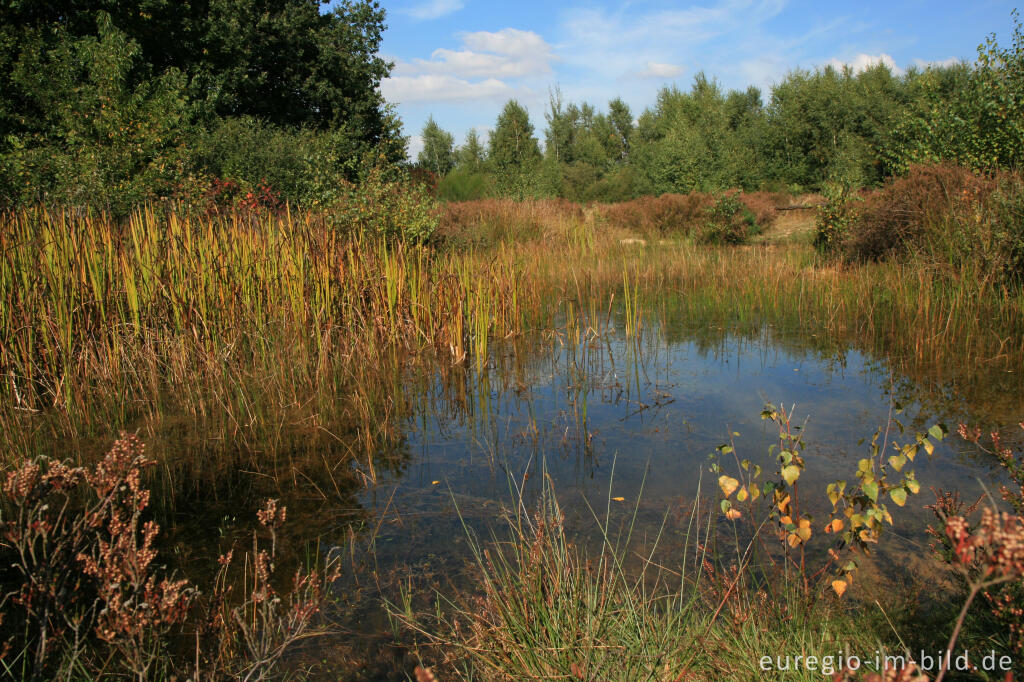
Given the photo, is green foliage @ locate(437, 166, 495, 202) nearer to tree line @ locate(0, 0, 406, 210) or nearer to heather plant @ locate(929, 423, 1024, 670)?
tree line @ locate(0, 0, 406, 210)

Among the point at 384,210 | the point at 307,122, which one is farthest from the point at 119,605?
the point at 307,122

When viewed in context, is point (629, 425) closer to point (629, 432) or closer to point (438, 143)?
point (629, 432)

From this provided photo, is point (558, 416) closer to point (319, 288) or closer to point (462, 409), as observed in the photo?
point (462, 409)

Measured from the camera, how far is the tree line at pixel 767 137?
12.2m

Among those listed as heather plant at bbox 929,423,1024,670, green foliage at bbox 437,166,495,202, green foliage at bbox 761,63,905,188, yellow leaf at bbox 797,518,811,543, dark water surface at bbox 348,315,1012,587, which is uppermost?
green foliage at bbox 761,63,905,188

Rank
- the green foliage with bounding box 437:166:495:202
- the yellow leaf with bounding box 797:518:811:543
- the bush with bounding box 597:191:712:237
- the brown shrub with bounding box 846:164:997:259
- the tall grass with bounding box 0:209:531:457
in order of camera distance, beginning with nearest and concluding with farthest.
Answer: the yellow leaf with bounding box 797:518:811:543, the tall grass with bounding box 0:209:531:457, the brown shrub with bounding box 846:164:997:259, the bush with bounding box 597:191:712:237, the green foliage with bounding box 437:166:495:202

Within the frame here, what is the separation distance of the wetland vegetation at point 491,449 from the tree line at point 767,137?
9.38ft

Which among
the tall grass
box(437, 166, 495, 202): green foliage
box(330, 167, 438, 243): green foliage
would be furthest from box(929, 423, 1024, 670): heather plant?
box(437, 166, 495, 202): green foliage

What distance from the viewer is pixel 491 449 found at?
3.84 meters

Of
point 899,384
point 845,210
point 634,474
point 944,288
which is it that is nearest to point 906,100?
point 845,210

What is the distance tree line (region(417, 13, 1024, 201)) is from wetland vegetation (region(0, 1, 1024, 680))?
9.38 ft

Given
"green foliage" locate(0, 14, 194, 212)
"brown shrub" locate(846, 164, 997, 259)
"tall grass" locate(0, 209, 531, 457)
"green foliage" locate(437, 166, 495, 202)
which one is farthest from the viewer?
"green foliage" locate(437, 166, 495, 202)

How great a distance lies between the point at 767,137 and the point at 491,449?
33.3 meters

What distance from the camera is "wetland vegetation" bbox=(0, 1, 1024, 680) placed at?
71.2 inches
